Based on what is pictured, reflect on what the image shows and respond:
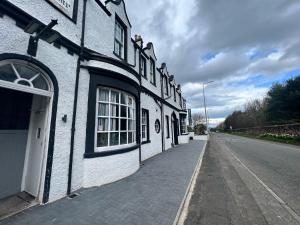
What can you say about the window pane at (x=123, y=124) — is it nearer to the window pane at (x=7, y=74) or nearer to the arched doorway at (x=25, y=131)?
the arched doorway at (x=25, y=131)

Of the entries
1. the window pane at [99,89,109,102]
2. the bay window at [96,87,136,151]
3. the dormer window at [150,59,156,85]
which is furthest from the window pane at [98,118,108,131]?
the dormer window at [150,59,156,85]

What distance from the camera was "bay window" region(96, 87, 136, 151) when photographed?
5.94 metres

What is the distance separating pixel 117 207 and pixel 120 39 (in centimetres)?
755

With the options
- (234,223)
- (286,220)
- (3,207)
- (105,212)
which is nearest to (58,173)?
(3,207)

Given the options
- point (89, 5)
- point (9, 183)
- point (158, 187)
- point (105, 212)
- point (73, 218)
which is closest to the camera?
point (73, 218)

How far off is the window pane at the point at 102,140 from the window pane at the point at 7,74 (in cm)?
299

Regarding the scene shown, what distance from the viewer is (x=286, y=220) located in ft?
11.6

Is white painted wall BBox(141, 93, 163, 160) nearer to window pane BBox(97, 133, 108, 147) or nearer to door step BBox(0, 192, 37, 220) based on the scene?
window pane BBox(97, 133, 108, 147)

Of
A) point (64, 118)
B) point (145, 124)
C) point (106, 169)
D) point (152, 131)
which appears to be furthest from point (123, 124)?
point (152, 131)

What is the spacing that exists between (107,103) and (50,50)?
2.44 meters

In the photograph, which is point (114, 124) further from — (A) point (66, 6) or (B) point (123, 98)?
(A) point (66, 6)

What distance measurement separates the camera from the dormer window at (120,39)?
26.3 ft

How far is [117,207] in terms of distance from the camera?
409cm

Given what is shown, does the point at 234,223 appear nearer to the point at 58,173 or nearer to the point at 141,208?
the point at 141,208
